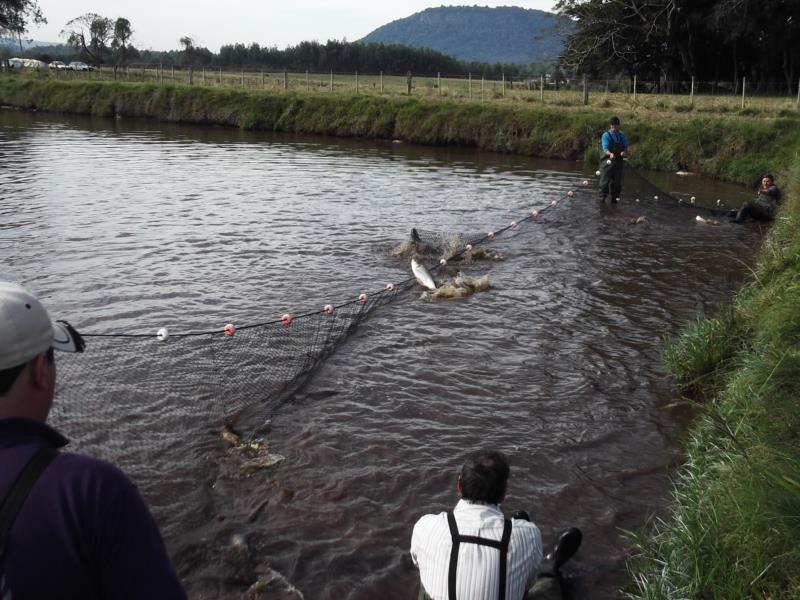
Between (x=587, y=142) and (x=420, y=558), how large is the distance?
2894 centimetres

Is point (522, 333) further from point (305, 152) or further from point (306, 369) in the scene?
point (305, 152)

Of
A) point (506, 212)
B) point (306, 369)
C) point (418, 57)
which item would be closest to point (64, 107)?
point (506, 212)

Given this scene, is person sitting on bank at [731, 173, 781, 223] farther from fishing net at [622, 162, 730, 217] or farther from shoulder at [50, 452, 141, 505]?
shoulder at [50, 452, 141, 505]

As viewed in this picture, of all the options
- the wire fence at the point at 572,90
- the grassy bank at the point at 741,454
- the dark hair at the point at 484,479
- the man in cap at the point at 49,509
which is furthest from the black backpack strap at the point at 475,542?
the wire fence at the point at 572,90

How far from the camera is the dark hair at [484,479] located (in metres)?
4.40

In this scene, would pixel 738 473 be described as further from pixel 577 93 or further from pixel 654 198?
pixel 577 93

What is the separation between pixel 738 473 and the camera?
4902 mm

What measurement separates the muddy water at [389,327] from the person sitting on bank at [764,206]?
1030mm

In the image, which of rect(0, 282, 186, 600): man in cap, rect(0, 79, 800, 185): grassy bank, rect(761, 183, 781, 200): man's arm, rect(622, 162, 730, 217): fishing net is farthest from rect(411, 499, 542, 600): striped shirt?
rect(0, 79, 800, 185): grassy bank

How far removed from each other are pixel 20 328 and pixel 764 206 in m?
19.0

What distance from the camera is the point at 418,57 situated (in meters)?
148

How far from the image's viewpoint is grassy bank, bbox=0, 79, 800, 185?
2609 centimetres

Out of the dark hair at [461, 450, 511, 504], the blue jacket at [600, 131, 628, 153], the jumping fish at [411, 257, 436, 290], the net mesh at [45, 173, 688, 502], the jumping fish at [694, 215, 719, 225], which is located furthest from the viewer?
the blue jacket at [600, 131, 628, 153]

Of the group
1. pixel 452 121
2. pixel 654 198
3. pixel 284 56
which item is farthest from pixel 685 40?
pixel 284 56
